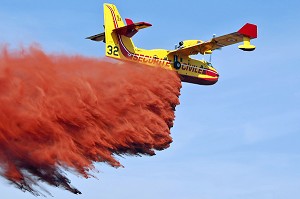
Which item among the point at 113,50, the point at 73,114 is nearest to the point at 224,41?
the point at 113,50

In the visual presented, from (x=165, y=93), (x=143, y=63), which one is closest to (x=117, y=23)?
(x=143, y=63)

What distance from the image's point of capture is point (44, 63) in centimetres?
3694

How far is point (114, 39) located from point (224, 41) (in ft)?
27.0

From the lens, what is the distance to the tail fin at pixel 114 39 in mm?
47062

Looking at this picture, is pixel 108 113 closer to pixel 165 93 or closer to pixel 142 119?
pixel 142 119

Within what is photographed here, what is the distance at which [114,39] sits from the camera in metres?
47.4

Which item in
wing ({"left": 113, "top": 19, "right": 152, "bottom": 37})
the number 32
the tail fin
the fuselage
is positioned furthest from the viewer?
the fuselage

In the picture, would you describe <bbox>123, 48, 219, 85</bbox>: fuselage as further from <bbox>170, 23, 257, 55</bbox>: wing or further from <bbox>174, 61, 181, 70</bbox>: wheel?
<bbox>170, 23, 257, 55</bbox>: wing

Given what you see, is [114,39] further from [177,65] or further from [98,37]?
[177,65]

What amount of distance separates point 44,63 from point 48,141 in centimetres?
420

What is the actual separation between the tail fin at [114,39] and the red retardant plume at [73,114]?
2201 mm

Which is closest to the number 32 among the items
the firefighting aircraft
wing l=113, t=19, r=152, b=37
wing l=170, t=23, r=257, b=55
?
the firefighting aircraft

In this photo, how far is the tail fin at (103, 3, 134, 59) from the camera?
47.1m

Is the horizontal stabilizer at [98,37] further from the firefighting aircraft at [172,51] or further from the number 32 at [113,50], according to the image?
the number 32 at [113,50]
